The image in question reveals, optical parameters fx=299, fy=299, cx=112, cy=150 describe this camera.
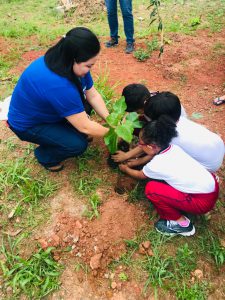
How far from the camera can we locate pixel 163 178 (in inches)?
84.7

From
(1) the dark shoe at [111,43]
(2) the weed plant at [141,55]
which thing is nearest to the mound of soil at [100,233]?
(2) the weed plant at [141,55]

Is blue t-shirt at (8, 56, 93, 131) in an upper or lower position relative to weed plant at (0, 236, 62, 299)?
upper

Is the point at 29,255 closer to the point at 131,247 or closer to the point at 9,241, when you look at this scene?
the point at 9,241

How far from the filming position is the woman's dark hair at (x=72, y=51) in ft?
6.30

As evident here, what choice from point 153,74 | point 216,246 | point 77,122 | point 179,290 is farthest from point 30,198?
point 153,74

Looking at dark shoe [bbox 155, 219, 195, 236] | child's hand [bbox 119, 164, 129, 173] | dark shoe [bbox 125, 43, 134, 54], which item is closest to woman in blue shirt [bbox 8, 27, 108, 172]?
child's hand [bbox 119, 164, 129, 173]

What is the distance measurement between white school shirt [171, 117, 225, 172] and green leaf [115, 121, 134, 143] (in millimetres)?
354

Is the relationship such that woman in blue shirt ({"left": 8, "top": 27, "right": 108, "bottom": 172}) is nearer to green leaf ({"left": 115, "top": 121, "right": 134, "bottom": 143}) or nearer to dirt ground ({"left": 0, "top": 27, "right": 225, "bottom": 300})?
green leaf ({"left": 115, "top": 121, "right": 134, "bottom": 143})

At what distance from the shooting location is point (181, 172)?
207 cm

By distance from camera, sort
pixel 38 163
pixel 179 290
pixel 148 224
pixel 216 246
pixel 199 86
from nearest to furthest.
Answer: pixel 179 290 < pixel 216 246 < pixel 148 224 < pixel 38 163 < pixel 199 86

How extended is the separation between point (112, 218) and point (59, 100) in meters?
1.03

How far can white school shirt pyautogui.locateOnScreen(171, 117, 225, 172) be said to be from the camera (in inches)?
87.7

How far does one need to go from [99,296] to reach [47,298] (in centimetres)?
36

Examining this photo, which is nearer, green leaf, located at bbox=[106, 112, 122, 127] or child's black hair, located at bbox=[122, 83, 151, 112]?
green leaf, located at bbox=[106, 112, 122, 127]
